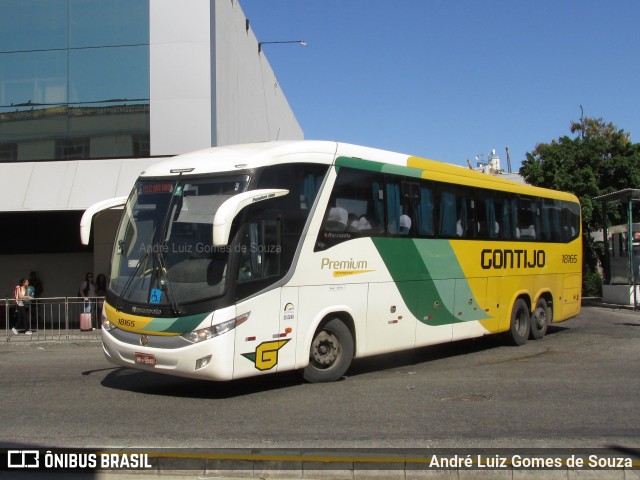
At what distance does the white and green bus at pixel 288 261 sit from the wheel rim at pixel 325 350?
21 mm

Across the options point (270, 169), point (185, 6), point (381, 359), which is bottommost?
point (381, 359)

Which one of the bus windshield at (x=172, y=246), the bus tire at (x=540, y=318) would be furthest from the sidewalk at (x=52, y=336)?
the bus tire at (x=540, y=318)

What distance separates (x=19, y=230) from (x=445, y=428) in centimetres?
2127

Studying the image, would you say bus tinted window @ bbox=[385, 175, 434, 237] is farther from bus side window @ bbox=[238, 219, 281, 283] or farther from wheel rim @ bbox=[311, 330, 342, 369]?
bus side window @ bbox=[238, 219, 281, 283]

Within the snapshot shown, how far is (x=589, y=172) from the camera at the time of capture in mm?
33312

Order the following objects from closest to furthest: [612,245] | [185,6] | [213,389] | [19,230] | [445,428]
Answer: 1. [445,428]
2. [213,389]
3. [185,6]
4. [19,230]
5. [612,245]

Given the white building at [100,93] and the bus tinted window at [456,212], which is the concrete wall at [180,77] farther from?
the bus tinted window at [456,212]

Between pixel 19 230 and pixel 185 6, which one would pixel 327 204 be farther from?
pixel 19 230

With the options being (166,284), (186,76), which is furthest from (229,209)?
(186,76)

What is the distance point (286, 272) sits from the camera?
30.2 feet

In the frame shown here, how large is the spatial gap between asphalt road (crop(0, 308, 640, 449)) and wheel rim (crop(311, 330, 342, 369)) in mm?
354

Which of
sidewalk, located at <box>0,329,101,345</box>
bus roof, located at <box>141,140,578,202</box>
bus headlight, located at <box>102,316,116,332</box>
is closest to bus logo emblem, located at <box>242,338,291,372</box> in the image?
bus headlight, located at <box>102,316,116,332</box>

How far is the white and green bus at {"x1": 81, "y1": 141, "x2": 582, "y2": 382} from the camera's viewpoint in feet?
27.8

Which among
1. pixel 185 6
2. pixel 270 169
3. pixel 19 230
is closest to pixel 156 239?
pixel 270 169
